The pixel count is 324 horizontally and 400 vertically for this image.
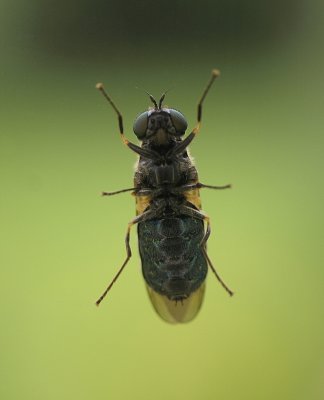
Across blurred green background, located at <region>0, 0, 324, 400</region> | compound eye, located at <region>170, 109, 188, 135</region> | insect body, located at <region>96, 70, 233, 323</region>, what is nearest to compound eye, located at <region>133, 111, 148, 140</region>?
insect body, located at <region>96, 70, 233, 323</region>

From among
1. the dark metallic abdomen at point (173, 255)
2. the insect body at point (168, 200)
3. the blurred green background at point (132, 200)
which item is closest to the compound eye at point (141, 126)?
the insect body at point (168, 200)

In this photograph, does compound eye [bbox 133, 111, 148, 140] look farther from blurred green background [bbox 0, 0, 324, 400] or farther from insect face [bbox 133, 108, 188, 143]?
blurred green background [bbox 0, 0, 324, 400]

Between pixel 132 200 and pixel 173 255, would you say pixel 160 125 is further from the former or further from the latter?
pixel 132 200

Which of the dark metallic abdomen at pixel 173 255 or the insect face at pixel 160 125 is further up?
the insect face at pixel 160 125

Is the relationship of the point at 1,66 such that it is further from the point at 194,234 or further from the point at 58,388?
the point at 194,234

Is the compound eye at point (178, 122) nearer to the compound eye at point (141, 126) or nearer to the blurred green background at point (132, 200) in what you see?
the compound eye at point (141, 126)

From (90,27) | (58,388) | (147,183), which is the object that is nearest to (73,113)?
(90,27)
